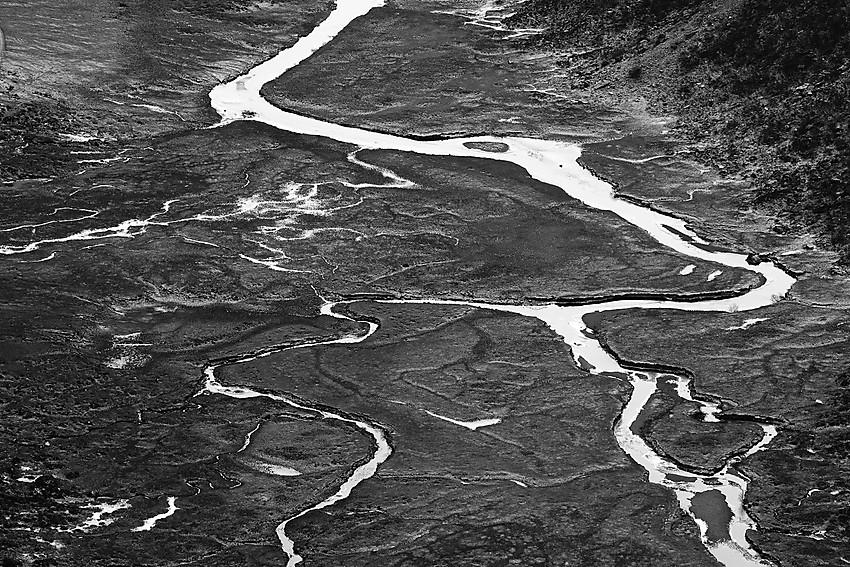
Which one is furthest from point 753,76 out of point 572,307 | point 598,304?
point 572,307

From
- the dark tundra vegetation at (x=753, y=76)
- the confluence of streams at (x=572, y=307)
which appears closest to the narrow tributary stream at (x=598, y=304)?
the confluence of streams at (x=572, y=307)

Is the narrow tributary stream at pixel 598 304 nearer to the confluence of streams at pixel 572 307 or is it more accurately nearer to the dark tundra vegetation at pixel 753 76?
the confluence of streams at pixel 572 307

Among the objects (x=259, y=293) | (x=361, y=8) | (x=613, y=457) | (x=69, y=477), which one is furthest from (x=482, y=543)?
(x=361, y=8)

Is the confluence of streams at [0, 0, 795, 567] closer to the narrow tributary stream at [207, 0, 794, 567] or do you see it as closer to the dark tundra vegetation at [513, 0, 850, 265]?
the narrow tributary stream at [207, 0, 794, 567]

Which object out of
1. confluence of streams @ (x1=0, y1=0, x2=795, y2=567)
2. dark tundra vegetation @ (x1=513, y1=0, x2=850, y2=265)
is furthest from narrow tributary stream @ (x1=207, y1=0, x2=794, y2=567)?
dark tundra vegetation @ (x1=513, y1=0, x2=850, y2=265)

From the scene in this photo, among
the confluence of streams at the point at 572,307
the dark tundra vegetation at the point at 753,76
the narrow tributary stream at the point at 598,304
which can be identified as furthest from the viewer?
the dark tundra vegetation at the point at 753,76

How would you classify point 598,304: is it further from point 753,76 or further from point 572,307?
point 753,76
